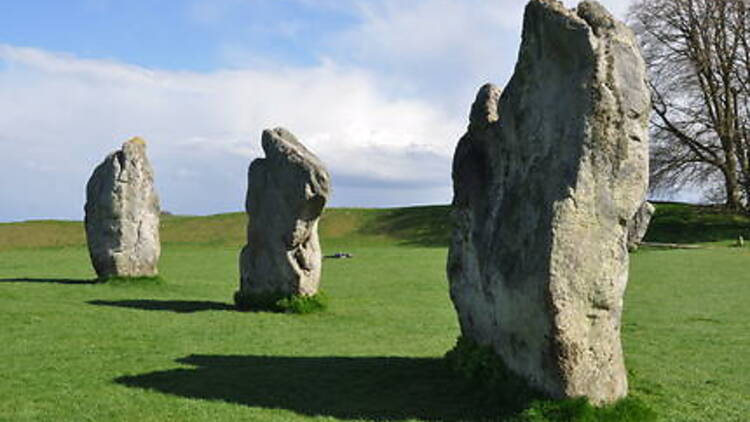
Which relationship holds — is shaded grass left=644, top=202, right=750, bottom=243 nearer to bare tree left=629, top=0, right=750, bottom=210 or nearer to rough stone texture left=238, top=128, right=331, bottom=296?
bare tree left=629, top=0, right=750, bottom=210

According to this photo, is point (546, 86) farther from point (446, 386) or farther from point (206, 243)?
point (206, 243)

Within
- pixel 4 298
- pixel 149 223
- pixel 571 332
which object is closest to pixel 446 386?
pixel 571 332

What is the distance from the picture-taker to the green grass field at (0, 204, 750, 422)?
10047 millimetres

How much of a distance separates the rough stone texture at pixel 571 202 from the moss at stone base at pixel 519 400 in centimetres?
13

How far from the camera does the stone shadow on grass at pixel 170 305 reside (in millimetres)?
→ 19141

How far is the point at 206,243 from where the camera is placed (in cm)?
5269

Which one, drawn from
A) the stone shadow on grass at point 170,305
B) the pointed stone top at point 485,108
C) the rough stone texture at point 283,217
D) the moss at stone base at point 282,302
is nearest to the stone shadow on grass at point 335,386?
the pointed stone top at point 485,108

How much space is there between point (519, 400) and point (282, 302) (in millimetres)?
10057

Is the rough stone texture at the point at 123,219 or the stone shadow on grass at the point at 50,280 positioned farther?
the stone shadow on grass at the point at 50,280

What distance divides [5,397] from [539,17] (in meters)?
8.32

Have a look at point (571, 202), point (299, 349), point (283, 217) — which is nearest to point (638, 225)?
point (283, 217)

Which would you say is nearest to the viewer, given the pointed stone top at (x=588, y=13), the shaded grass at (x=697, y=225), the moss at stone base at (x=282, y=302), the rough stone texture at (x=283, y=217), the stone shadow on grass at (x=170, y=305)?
the pointed stone top at (x=588, y=13)

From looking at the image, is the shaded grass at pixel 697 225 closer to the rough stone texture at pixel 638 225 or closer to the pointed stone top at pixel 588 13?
the rough stone texture at pixel 638 225

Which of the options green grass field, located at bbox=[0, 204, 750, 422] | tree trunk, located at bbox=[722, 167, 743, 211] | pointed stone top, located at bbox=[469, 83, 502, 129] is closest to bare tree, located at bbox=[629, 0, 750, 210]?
tree trunk, located at bbox=[722, 167, 743, 211]
